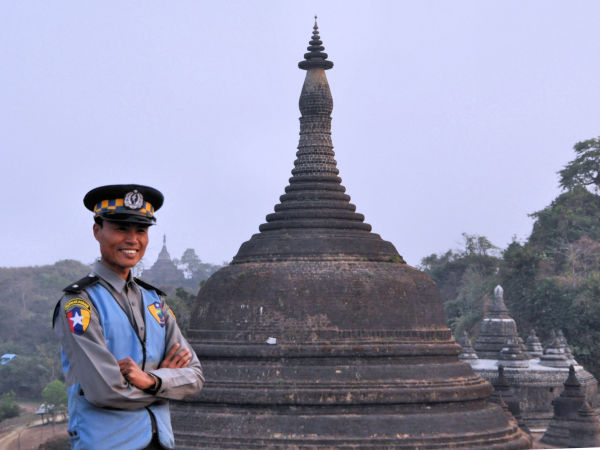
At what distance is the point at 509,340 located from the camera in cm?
4031

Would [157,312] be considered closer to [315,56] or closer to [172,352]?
[172,352]

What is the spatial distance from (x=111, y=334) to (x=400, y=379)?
640 inches

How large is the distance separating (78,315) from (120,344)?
28 centimetres

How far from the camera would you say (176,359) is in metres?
5.32

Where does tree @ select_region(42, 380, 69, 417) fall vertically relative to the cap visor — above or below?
below

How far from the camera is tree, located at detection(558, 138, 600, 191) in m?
68.8

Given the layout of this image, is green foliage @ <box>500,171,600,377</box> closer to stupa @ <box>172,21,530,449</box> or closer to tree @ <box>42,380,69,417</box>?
tree @ <box>42,380,69,417</box>

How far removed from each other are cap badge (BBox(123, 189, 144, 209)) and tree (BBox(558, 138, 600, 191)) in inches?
2600

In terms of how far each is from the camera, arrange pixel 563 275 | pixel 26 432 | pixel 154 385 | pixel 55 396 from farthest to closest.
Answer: pixel 563 275 < pixel 55 396 < pixel 26 432 < pixel 154 385

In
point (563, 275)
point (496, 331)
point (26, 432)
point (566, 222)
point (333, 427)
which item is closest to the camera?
point (333, 427)

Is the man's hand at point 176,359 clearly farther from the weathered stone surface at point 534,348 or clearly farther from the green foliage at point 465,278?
the green foliage at point 465,278

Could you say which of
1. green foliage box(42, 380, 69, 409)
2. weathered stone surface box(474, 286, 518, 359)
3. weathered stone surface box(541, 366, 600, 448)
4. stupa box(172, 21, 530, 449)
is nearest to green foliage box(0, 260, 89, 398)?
green foliage box(42, 380, 69, 409)

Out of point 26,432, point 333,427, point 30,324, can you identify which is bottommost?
point 26,432

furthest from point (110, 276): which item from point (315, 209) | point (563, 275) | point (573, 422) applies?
point (563, 275)
